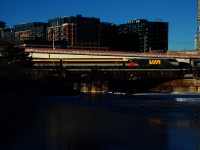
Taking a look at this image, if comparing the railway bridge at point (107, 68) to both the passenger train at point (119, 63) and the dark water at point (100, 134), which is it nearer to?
the passenger train at point (119, 63)

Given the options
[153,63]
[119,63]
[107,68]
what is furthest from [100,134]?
[153,63]

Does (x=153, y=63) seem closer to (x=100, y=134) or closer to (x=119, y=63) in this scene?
(x=119, y=63)

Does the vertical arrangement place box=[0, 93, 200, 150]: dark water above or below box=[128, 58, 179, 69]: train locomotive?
below

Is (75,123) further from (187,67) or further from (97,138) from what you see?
(187,67)

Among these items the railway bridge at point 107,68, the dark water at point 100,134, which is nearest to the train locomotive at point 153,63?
the railway bridge at point 107,68

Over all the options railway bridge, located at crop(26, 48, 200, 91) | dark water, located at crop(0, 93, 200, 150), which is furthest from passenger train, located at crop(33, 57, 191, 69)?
dark water, located at crop(0, 93, 200, 150)

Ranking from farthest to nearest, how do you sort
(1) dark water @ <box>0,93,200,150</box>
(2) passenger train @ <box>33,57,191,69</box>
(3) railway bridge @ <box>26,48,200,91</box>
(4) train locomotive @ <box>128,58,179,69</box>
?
(4) train locomotive @ <box>128,58,179,69</box>, (2) passenger train @ <box>33,57,191,69</box>, (3) railway bridge @ <box>26,48,200,91</box>, (1) dark water @ <box>0,93,200,150</box>

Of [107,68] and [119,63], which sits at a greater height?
[119,63]

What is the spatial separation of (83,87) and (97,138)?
92.6 meters

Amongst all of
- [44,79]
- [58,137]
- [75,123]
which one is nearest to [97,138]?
[58,137]

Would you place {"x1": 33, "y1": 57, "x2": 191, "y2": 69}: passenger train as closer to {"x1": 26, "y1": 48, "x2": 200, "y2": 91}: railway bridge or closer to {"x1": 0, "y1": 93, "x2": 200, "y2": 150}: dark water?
{"x1": 26, "y1": 48, "x2": 200, "y2": 91}: railway bridge

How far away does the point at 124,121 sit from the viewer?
36281mm

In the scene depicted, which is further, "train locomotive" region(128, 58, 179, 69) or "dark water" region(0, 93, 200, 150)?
"train locomotive" region(128, 58, 179, 69)

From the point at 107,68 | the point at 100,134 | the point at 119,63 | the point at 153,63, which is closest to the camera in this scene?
the point at 100,134
